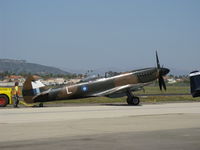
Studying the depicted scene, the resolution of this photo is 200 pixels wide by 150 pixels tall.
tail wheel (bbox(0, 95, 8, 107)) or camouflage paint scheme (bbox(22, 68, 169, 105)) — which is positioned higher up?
camouflage paint scheme (bbox(22, 68, 169, 105))

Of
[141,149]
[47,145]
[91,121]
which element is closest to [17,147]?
[47,145]

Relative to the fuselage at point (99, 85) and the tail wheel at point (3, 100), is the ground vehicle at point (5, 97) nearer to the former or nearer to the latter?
the tail wheel at point (3, 100)

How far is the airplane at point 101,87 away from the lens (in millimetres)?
32000

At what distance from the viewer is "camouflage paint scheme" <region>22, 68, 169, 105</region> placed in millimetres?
Answer: 31994

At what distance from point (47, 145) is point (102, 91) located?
2137 cm

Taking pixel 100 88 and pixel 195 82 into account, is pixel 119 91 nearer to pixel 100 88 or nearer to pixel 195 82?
pixel 100 88

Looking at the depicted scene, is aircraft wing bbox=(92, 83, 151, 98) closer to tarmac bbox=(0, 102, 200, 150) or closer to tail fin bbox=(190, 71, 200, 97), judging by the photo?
tail fin bbox=(190, 71, 200, 97)

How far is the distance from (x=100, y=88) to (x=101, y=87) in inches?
4.9

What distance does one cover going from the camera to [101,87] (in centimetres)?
3334

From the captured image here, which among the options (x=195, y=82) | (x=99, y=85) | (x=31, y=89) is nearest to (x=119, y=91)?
(x=99, y=85)

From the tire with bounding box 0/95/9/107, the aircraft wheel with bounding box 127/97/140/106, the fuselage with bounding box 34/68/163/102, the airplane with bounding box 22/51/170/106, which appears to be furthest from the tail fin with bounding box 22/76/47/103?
the aircraft wheel with bounding box 127/97/140/106

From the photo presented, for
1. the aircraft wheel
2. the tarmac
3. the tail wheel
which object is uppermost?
the tail wheel

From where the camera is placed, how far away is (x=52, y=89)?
3222 centimetres

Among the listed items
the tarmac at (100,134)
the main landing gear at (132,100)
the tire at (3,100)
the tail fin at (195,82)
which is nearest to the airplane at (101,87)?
the main landing gear at (132,100)
